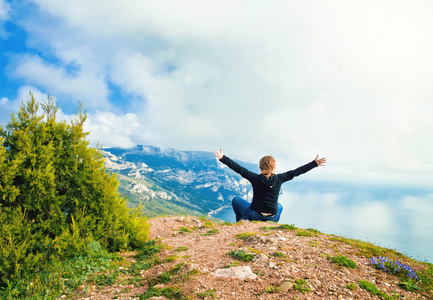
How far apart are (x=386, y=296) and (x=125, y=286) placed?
5.66 m

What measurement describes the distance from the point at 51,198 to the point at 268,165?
770 cm

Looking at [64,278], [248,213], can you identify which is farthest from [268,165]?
[64,278]

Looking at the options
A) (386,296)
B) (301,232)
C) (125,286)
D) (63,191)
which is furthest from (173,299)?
(301,232)

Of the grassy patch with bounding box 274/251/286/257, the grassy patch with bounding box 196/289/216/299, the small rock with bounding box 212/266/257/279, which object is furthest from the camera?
the grassy patch with bounding box 274/251/286/257

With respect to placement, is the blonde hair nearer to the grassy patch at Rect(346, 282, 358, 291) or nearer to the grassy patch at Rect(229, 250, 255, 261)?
the grassy patch at Rect(229, 250, 255, 261)

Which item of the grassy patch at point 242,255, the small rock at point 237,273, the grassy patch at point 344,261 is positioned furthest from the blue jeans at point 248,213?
the small rock at point 237,273

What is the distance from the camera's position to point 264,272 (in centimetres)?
495

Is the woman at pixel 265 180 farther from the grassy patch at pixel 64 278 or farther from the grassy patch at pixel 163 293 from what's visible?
the grassy patch at pixel 64 278

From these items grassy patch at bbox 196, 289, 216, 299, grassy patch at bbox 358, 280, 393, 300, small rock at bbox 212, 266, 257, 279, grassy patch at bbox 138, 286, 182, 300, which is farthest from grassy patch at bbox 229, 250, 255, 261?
grassy patch at bbox 358, 280, 393, 300

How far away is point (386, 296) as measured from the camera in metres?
4.08

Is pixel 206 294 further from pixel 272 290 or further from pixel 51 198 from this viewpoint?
pixel 51 198

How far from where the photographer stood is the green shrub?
18.8 ft

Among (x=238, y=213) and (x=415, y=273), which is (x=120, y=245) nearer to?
(x=238, y=213)

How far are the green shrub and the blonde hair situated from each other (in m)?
5.66
